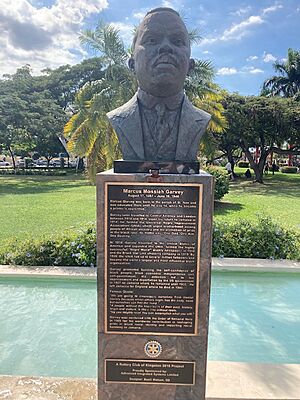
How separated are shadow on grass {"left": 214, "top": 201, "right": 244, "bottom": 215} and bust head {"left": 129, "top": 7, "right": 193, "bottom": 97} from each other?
9466 millimetres

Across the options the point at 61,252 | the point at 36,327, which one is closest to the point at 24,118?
the point at 61,252

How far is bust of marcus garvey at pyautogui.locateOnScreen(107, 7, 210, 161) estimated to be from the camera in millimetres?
2881

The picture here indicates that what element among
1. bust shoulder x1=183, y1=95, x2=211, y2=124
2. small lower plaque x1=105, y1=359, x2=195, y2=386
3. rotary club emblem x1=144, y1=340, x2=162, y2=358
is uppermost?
bust shoulder x1=183, y1=95, x2=211, y2=124

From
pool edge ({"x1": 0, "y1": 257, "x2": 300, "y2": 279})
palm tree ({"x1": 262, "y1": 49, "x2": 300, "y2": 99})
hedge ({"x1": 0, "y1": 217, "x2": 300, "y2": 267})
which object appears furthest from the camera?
palm tree ({"x1": 262, "y1": 49, "x2": 300, "y2": 99})

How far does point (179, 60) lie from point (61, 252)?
4432mm

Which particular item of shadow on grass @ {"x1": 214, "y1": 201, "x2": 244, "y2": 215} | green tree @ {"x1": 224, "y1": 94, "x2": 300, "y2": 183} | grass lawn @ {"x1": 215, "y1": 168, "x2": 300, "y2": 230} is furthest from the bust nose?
green tree @ {"x1": 224, "y1": 94, "x2": 300, "y2": 183}

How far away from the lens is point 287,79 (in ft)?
107

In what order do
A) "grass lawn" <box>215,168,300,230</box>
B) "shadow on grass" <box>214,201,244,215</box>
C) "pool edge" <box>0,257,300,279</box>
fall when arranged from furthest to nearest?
"shadow on grass" <box>214,201,244,215</box>, "grass lawn" <box>215,168,300,230</box>, "pool edge" <box>0,257,300,279</box>

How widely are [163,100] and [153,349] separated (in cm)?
211

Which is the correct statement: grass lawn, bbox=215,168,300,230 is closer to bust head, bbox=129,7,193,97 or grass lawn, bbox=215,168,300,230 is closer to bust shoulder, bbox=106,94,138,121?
bust shoulder, bbox=106,94,138,121

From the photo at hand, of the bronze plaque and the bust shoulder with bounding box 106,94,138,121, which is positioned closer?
the bronze plaque

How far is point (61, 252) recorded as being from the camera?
20.9 ft

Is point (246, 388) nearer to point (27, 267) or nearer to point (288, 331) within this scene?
point (288, 331)

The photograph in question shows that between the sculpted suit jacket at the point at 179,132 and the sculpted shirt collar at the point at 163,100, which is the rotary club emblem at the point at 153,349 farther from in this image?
the sculpted shirt collar at the point at 163,100
